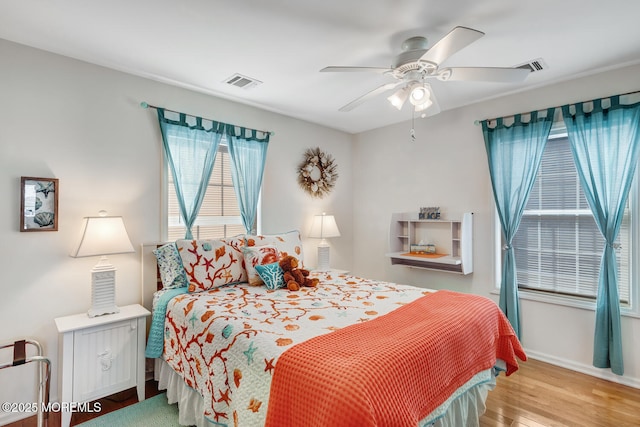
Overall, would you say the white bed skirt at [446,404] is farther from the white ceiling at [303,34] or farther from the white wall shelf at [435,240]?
the white ceiling at [303,34]

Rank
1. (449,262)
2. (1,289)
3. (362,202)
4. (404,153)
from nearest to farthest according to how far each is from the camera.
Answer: (1,289) < (449,262) < (404,153) < (362,202)

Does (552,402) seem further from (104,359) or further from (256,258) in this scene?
(104,359)

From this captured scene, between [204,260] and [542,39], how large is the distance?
298 cm

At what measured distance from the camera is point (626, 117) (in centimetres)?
263

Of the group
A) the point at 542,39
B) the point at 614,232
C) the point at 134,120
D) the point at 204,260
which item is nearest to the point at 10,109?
the point at 134,120

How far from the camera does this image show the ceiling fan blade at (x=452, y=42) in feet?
5.38

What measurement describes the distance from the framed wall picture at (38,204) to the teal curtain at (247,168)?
147 centimetres

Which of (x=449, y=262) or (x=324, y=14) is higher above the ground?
(x=324, y=14)

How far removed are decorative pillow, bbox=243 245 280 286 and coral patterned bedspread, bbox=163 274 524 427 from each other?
96 mm

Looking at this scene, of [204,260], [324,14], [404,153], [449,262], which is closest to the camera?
[324,14]

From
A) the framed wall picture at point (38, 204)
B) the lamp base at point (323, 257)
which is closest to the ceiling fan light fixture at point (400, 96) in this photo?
the lamp base at point (323, 257)

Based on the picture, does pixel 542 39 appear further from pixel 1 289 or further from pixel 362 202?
pixel 1 289

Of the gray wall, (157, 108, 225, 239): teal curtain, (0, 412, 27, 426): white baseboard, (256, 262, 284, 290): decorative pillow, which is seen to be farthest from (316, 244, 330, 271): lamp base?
(0, 412, 27, 426): white baseboard

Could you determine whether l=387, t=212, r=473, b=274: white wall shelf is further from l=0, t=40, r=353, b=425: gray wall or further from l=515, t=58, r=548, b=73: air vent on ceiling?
l=0, t=40, r=353, b=425: gray wall
